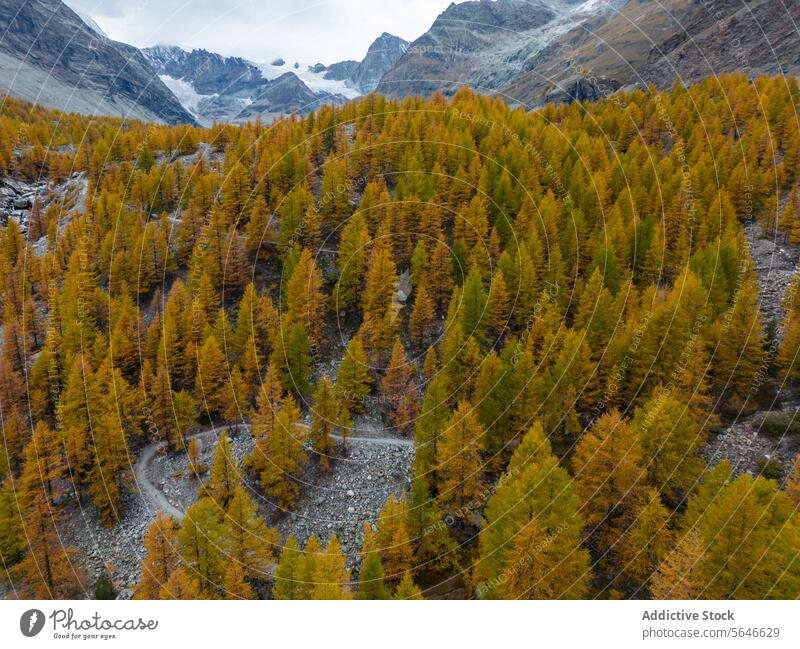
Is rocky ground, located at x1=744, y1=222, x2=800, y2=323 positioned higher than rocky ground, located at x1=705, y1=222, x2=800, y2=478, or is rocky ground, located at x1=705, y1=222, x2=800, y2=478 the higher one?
rocky ground, located at x1=744, y1=222, x2=800, y2=323

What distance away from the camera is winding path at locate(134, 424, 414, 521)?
140ft

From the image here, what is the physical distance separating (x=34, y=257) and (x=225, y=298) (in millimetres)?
38580

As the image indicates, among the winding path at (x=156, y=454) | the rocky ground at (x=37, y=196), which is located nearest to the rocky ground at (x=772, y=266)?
the winding path at (x=156, y=454)

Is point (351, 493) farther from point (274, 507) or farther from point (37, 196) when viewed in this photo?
point (37, 196)

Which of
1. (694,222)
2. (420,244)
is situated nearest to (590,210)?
(694,222)

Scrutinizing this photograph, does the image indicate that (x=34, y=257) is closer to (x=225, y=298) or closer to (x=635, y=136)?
(x=225, y=298)

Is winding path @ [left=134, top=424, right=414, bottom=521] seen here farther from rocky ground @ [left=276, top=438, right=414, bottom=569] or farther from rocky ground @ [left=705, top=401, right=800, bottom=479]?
rocky ground @ [left=705, top=401, right=800, bottom=479]

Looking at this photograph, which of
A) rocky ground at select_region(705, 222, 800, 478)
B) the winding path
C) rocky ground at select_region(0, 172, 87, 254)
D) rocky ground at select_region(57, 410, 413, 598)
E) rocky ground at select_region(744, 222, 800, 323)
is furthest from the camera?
rocky ground at select_region(0, 172, 87, 254)

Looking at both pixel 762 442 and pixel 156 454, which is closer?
pixel 762 442

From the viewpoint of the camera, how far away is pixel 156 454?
48.4 meters

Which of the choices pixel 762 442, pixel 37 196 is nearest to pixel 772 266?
pixel 762 442

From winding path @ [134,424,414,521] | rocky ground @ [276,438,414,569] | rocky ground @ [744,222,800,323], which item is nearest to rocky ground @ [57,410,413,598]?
rocky ground @ [276,438,414,569]

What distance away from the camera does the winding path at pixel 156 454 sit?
1681 inches

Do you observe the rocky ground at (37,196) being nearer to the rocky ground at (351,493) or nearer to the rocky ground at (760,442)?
the rocky ground at (351,493)
